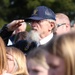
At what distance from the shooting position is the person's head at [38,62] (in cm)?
153

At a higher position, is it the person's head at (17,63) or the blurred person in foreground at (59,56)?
the blurred person in foreground at (59,56)

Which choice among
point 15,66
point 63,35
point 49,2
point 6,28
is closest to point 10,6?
point 49,2

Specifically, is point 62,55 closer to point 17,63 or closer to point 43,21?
point 17,63

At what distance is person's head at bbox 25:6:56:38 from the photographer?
3.99 m

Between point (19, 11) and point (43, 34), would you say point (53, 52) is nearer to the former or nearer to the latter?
point (43, 34)

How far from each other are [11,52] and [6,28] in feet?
3.94

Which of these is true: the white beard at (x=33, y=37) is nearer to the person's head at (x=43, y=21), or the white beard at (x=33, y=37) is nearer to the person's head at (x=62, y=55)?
the person's head at (x=43, y=21)

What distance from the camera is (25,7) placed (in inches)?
807

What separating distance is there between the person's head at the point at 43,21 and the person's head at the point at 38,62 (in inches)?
90.7

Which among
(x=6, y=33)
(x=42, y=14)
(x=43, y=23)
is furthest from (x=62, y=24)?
(x=6, y=33)

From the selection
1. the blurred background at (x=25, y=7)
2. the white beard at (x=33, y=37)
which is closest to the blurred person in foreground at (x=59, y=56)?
the white beard at (x=33, y=37)

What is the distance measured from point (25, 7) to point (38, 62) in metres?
19.0

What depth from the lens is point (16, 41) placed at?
3965 mm

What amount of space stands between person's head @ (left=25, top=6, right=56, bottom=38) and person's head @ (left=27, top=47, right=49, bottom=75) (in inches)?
90.7
